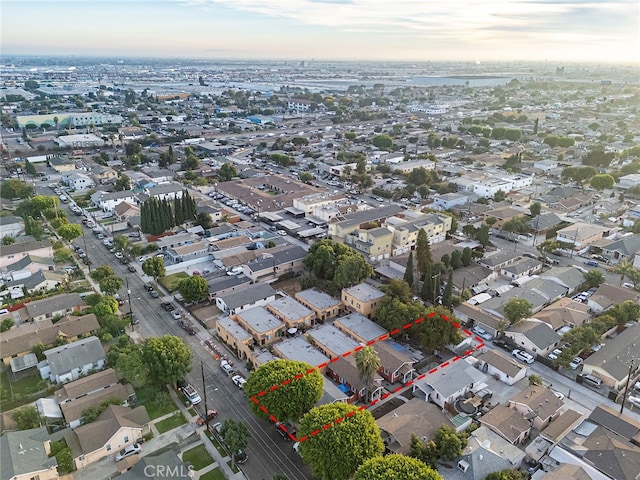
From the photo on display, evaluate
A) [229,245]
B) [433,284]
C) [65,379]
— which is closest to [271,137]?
[229,245]

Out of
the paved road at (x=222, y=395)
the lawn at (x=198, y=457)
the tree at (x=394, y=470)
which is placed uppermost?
the tree at (x=394, y=470)

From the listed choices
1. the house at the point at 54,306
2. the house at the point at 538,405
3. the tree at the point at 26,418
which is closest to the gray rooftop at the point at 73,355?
the tree at the point at 26,418

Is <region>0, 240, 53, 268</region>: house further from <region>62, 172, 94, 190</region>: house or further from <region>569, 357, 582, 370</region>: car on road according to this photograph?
<region>569, 357, 582, 370</region>: car on road

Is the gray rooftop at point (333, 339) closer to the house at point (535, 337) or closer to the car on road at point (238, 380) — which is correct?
the car on road at point (238, 380)

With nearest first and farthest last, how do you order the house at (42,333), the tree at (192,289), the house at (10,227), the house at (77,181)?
the house at (42,333)
the tree at (192,289)
the house at (10,227)
the house at (77,181)

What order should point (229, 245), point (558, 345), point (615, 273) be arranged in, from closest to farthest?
point (558, 345) < point (615, 273) < point (229, 245)

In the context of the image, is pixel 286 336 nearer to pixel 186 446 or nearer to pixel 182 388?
pixel 182 388

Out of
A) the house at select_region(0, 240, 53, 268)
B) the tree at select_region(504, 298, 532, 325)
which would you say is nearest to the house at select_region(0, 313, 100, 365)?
the house at select_region(0, 240, 53, 268)
